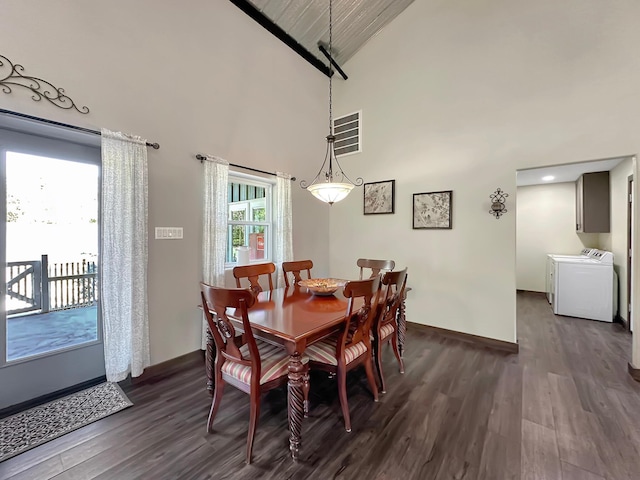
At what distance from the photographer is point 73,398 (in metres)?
2.09

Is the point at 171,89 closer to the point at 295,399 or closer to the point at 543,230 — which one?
the point at 295,399

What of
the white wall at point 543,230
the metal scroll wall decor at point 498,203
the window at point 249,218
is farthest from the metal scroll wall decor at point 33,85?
the white wall at point 543,230

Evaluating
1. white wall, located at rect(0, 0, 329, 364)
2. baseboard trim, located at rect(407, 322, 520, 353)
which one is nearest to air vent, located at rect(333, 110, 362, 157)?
white wall, located at rect(0, 0, 329, 364)

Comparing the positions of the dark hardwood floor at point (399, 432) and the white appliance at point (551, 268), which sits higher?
the white appliance at point (551, 268)

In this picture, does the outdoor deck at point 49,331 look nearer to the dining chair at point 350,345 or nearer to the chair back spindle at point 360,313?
the dining chair at point 350,345

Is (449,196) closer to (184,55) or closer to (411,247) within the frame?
(411,247)

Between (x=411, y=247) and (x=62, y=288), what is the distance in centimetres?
391

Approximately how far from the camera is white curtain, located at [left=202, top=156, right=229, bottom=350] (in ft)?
9.21

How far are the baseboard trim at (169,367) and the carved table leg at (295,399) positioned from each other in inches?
53.2

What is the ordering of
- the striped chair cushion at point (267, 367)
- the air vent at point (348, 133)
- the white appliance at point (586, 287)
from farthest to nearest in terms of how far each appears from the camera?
the air vent at point (348, 133) → the white appliance at point (586, 287) → the striped chair cushion at point (267, 367)

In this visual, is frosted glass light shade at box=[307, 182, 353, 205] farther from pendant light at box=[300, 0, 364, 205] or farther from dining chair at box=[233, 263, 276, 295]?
dining chair at box=[233, 263, 276, 295]

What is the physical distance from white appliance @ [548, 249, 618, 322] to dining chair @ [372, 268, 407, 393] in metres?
3.53

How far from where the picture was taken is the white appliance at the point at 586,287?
386 centimetres

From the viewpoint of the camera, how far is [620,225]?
145 inches
